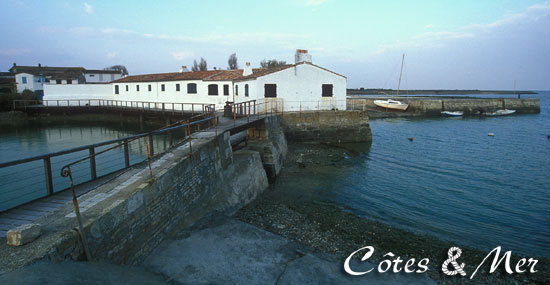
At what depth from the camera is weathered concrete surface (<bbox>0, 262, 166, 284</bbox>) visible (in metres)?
4.09

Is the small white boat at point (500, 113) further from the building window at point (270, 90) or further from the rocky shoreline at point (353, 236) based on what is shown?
the rocky shoreline at point (353, 236)

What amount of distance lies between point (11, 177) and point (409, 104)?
55306 mm

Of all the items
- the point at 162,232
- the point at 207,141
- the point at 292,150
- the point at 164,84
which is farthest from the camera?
the point at 164,84

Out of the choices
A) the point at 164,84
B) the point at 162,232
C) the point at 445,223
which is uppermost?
the point at 164,84

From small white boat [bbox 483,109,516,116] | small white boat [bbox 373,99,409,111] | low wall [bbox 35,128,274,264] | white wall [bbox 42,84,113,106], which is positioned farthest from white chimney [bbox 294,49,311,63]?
small white boat [bbox 483,109,516,116]

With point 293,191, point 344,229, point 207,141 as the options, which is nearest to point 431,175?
point 293,191

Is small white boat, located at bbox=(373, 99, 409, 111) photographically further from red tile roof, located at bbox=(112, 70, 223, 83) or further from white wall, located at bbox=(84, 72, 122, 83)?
white wall, located at bbox=(84, 72, 122, 83)

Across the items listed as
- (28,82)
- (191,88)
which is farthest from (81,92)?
(191,88)

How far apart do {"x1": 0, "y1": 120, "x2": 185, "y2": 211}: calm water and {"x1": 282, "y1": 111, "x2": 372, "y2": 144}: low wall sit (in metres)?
10.4

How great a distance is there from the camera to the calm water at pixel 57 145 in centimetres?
1694

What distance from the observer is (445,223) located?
11.4 meters

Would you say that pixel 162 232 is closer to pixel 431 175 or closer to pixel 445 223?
pixel 445 223

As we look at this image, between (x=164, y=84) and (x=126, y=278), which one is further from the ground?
(x=164, y=84)

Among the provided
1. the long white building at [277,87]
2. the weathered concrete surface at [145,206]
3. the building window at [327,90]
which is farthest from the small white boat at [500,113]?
the weathered concrete surface at [145,206]
